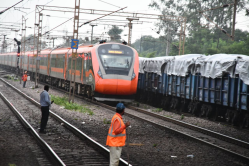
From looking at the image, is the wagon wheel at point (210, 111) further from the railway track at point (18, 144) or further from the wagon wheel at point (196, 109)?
the railway track at point (18, 144)

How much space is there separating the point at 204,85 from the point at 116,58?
4.80 metres

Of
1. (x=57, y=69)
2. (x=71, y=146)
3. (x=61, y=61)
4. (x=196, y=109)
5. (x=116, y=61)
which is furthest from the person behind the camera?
(x=57, y=69)

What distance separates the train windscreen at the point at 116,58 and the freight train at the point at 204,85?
8.08 ft

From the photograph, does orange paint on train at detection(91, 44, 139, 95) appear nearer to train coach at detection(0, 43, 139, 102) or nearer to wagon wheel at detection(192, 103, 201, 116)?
train coach at detection(0, 43, 139, 102)

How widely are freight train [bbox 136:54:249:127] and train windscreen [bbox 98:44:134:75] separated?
246 centimetres

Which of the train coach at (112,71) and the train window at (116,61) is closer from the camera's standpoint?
the train coach at (112,71)

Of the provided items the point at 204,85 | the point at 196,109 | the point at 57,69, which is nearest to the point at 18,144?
the point at 204,85

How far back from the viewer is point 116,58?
1825 cm

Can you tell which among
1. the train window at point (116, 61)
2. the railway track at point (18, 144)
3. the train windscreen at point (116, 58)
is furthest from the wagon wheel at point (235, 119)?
the railway track at point (18, 144)

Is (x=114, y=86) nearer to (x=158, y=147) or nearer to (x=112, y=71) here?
(x=112, y=71)

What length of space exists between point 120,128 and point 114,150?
17.3 inches

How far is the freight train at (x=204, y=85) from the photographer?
44.1 ft

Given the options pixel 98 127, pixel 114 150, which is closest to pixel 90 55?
pixel 98 127

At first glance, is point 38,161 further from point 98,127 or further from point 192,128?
point 192,128
